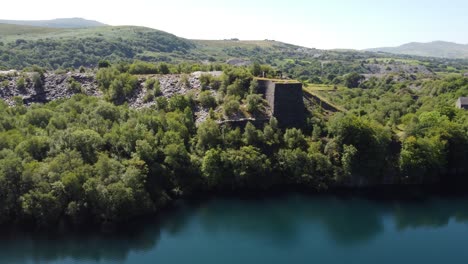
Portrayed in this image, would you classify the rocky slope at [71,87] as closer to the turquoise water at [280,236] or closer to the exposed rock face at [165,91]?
the exposed rock face at [165,91]

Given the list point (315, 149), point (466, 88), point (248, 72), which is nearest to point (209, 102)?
point (248, 72)

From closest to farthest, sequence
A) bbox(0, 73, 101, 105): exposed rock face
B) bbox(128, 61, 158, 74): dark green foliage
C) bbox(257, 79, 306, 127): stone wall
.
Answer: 1. bbox(257, 79, 306, 127): stone wall
2. bbox(0, 73, 101, 105): exposed rock face
3. bbox(128, 61, 158, 74): dark green foliage

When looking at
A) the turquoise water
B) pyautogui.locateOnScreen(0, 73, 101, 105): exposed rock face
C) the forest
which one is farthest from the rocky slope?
the turquoise water

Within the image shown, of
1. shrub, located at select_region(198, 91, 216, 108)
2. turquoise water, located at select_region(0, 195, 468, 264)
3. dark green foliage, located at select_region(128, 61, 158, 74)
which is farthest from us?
dark green foliage, located at select_region(128, 61, 158, 74)

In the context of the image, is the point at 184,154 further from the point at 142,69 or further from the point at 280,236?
the point at 142,69

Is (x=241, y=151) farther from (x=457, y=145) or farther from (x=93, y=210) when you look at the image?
(x=457, y=145)

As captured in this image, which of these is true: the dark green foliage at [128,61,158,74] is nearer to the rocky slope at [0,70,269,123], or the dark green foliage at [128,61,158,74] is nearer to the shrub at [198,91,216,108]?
the rocky slope at [0,70,269,123]

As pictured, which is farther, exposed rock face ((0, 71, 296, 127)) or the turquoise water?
exposed rock face ((0, 71, 296, 127))
